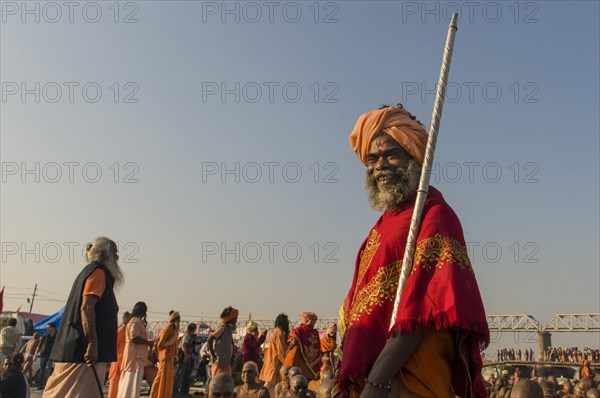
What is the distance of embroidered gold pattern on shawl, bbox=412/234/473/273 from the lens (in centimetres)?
301

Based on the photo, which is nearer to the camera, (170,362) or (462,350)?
(462,350)

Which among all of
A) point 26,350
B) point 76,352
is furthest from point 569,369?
point 76,352

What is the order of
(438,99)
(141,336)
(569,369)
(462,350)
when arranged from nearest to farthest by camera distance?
(462,350), (438,99), (141,336), (569,369)

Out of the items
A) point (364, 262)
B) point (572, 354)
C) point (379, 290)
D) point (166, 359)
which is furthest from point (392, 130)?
point (572, 354)

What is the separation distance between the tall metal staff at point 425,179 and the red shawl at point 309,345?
852 cm

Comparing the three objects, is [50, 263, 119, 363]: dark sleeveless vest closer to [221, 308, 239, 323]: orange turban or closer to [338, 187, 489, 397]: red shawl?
[338, 187, 489, 397]: red shawl

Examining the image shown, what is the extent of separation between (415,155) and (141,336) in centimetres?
725

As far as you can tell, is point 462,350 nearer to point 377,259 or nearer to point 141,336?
point 377,259

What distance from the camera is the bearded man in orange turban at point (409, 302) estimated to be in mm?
2902

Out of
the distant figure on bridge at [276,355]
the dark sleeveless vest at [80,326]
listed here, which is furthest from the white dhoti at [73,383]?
the distant figure on bridge at [276,355]

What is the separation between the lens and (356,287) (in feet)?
11.5

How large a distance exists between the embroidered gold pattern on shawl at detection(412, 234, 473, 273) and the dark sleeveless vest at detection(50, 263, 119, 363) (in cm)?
369

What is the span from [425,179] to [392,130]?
416mm

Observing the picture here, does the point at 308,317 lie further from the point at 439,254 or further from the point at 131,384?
the point at 439,254
